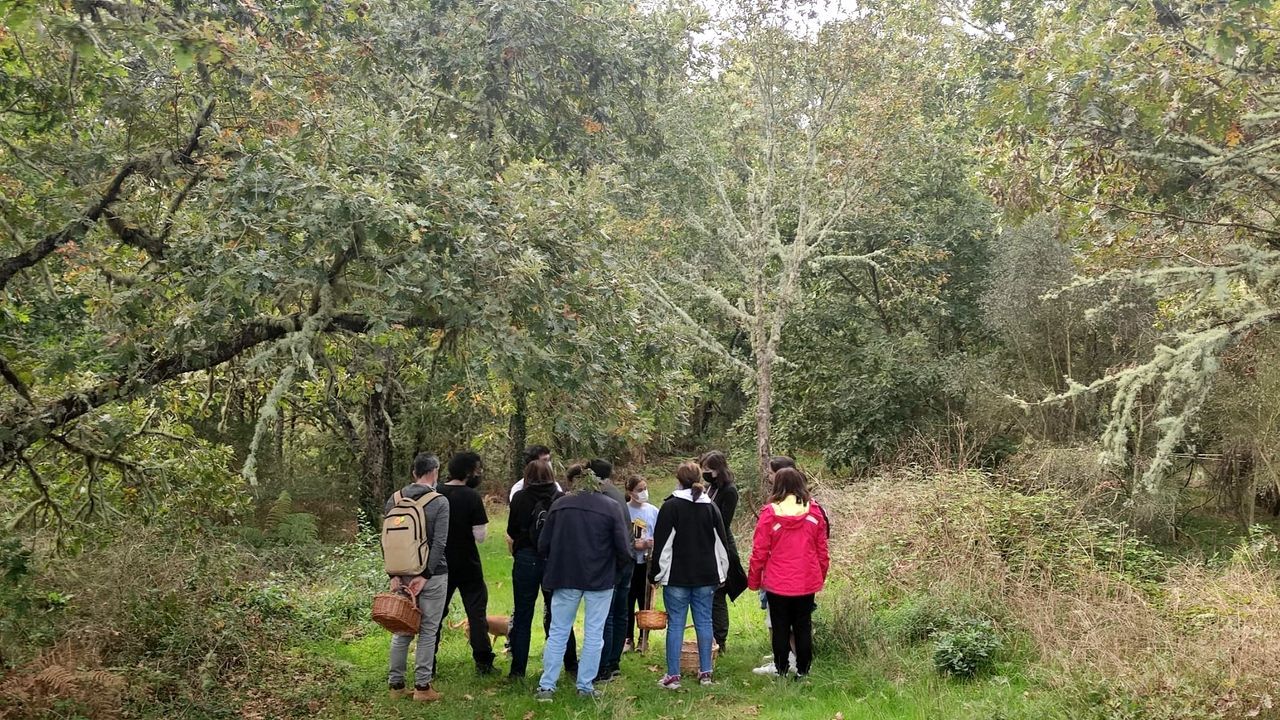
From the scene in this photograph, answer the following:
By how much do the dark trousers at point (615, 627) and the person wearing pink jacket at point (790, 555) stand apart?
1147 millimetres

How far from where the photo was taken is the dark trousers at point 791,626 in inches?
271

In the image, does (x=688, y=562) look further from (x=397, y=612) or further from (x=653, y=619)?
(x=397, y=612)

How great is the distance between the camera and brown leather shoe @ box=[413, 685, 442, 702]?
6875mm

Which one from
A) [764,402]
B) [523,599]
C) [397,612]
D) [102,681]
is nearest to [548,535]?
[523,599]

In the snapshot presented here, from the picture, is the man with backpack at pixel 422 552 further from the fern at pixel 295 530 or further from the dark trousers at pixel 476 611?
the fern at pixel 295 530

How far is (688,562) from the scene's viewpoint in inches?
277

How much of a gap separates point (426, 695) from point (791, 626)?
2.84m

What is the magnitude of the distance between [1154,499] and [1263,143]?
8.39 m

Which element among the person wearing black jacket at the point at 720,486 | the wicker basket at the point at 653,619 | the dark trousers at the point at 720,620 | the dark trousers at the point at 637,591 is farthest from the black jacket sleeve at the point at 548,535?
the dark trousers at the point at 720,620

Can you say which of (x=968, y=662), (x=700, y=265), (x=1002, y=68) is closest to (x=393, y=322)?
(x=968, y=662)

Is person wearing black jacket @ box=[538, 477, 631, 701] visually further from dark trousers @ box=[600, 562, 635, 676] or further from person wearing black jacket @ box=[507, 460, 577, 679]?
dark trousers @ box=[600, 562, 635, 676]

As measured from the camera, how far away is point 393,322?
5.33 metres

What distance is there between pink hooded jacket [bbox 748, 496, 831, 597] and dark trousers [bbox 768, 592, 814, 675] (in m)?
0.11

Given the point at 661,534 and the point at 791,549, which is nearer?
the point at 791,549
